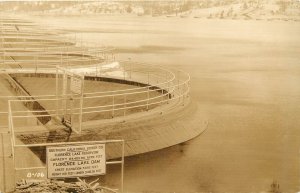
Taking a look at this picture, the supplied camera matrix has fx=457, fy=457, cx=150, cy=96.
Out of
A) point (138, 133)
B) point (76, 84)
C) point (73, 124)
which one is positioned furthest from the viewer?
point (138, 133)

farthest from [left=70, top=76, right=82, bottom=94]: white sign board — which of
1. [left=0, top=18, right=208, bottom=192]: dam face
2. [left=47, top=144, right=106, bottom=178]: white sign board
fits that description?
[left=47, top=144, right=106, bottom=178]: white sign board

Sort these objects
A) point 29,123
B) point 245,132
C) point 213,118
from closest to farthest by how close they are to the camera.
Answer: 1. point 29,123
2. point 245,132
3. point 213,118

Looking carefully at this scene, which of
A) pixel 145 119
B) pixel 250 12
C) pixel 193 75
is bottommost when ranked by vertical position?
pixel 193 75

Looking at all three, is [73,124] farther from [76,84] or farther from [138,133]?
[138,133]

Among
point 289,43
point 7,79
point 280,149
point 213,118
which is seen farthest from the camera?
point 289,43

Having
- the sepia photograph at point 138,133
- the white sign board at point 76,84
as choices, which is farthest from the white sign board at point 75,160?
the white sign board at point 76,84

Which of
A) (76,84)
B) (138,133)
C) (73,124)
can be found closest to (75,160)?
(76,84)

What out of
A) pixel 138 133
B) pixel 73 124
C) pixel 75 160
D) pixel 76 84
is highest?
pixel 76 84

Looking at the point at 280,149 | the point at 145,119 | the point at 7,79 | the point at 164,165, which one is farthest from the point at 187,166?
the point at 7,79

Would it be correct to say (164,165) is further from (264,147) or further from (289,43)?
(289,43)
